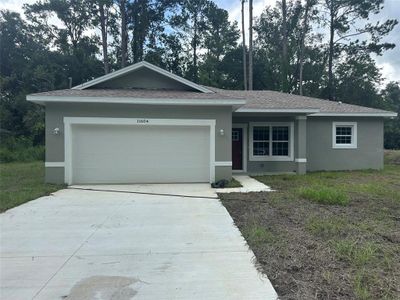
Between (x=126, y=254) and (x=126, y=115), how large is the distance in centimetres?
704

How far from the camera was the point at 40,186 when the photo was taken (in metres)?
10.3

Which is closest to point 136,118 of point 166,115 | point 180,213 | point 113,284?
point 166,115

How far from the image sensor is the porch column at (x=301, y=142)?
13.4m

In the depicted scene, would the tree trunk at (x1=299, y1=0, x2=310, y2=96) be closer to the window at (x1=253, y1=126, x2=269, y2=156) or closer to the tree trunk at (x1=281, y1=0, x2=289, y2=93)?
the tree trunk at (x1=281, y1=0, x2=289, y2=93)

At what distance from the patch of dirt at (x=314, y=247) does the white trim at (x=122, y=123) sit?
3519mm

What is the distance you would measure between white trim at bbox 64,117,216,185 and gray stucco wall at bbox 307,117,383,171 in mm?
6067

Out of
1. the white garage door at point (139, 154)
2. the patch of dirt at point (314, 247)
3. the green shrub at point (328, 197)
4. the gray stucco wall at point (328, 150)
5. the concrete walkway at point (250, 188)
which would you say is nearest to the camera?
the patch of dirt at point (314, 247)

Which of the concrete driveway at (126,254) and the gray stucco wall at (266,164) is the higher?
the gray stucco wall at (266,164)

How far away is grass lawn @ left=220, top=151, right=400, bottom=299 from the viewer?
3.57 m

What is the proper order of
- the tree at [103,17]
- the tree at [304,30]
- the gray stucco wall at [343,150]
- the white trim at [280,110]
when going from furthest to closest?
the tree at [304,30] → the tree at [103,17] → the gray stucco wall at [343,150] → the white trim at [280,110]

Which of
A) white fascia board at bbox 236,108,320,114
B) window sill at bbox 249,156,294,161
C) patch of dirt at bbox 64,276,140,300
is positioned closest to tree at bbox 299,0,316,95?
window sill at bbox 249,156,294,161

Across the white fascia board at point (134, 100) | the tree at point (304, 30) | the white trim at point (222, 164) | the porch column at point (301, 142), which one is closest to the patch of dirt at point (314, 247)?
the white trim at point (222, 164)

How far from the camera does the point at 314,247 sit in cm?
471

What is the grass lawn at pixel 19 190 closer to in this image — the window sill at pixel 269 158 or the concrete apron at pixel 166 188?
the concrete apron at pixel 166 188
